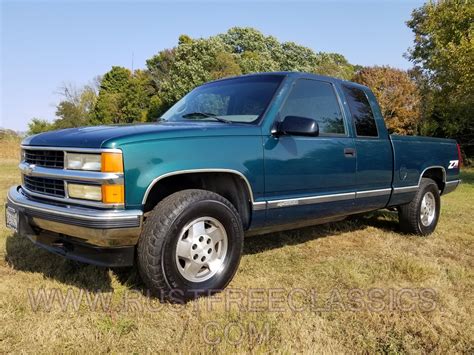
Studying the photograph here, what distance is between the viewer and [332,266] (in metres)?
3.87

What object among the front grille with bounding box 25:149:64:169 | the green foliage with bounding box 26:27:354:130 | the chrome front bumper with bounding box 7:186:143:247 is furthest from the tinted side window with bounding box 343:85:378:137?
the green foliage with bounding box 26:27:354:130

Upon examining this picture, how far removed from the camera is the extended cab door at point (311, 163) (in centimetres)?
346

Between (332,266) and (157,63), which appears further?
(157,63)

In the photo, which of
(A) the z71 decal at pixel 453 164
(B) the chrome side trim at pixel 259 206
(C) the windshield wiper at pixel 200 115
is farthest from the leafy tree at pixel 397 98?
(B) the chrome side trim at pixel 259 206

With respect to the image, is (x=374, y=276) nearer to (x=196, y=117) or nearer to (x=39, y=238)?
(x=196, y=117)

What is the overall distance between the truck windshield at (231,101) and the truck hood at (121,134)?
0.96 feet

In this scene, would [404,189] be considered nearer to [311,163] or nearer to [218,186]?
[311,163]

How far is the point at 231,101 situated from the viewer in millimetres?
3871

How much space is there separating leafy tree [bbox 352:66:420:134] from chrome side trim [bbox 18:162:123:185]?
2671 cm

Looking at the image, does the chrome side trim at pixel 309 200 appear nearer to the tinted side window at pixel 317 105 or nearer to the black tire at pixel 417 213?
the tinted side window at pixel 317 105

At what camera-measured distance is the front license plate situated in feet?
10.4

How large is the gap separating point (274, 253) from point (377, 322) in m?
1.64

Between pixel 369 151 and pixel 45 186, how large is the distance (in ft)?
10.3

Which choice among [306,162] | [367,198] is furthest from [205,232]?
[367,198]
